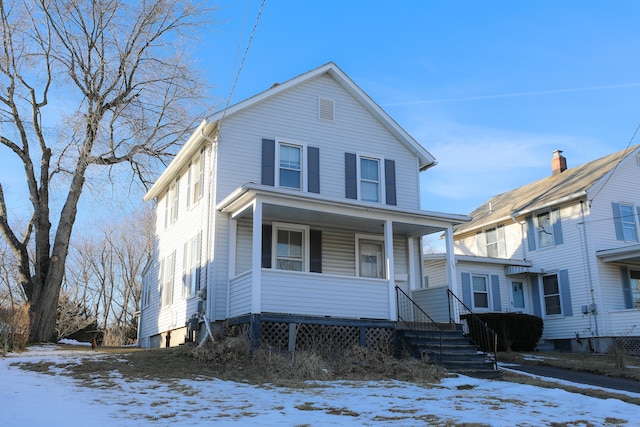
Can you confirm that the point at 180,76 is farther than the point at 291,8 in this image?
Yes

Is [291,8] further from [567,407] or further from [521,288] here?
[521,288]

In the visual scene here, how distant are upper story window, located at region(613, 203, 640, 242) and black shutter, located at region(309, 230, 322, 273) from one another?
13.1m

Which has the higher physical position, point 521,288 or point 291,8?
point 291,8

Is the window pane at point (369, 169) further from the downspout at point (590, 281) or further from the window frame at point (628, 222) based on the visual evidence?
the window frame at point (628, 222)

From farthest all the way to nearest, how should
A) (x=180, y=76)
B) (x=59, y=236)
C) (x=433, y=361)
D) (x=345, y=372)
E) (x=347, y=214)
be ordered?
(x=180, y=76), (x=59, y=236), (x=347, y=214), (x=433, y=361), (x=345, y=372)

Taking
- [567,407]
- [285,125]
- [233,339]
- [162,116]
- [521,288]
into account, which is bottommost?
[567,407]

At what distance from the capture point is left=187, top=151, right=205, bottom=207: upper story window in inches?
644

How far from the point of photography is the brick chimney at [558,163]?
90.7 feet

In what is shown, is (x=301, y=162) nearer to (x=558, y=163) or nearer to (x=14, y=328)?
(x=14, y=328)

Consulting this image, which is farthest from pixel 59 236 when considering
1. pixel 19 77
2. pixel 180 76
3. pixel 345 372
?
pixel 345 372

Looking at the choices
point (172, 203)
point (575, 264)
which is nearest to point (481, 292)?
point (575, 264)

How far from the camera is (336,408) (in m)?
8.24

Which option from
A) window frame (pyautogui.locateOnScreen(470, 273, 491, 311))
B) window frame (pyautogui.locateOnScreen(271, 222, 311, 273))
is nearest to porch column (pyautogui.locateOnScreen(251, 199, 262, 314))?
window frame (pyautogui.locateOnScreen(271, 222, 311, 273))

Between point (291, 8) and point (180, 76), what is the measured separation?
11.6 metres
